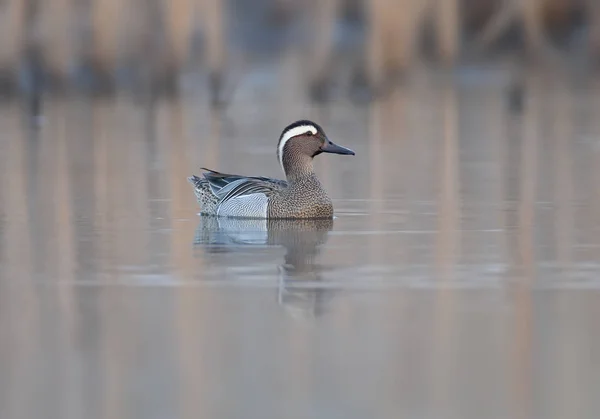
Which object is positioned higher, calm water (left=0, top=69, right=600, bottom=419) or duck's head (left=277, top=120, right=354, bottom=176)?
duck's head (left=277, top=120, right=354, bottom=176)

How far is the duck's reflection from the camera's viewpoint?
7746 millimetres

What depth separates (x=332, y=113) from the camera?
2056 centimetres

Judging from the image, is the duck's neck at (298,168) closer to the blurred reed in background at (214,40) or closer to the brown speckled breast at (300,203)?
the brown speckled breast at (300,203)

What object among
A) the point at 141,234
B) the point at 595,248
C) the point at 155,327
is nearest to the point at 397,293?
the point at 155,327

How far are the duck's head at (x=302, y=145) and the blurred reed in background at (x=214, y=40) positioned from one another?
8.50 meters

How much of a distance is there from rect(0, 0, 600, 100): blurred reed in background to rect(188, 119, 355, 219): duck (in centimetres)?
853

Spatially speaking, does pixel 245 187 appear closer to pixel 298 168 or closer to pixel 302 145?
pixel 298 168

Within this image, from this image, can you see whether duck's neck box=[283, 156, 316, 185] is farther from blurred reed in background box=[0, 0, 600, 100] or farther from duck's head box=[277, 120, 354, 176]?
blurred reed in background box=[0, 0, 600, 100]

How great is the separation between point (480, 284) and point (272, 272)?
→ 1.08 m

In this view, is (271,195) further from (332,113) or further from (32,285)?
(332,113)

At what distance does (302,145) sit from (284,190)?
0.54 meters

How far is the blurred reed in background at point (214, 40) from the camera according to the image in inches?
813

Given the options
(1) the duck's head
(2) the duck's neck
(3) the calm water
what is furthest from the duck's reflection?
(1) the duck's head

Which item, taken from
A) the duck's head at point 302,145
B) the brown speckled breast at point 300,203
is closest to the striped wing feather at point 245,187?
the brown speckled breast at point 300,203
